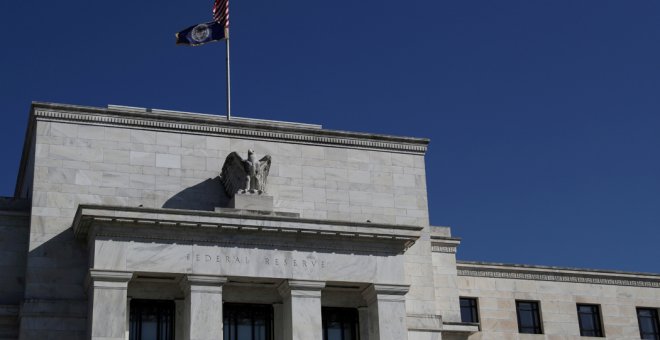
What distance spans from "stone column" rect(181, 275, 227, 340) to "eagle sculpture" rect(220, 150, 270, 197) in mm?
4338

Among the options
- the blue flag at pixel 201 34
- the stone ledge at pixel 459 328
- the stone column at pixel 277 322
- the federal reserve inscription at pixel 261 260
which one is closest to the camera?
the federal reserve inscription at pixel 261 260

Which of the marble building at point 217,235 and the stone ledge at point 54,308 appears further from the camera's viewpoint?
the marble building at point 217,235

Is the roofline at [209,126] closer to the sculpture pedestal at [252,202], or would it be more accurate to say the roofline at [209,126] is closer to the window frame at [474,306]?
the sculpture pedestal at [252,202]

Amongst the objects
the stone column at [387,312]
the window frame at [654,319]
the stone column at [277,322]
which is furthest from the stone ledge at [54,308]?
the window frame at [654,319]

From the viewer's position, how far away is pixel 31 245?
38625 mm

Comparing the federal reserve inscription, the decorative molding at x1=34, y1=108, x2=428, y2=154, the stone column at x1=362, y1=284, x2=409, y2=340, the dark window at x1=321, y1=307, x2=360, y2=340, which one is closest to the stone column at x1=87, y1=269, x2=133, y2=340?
the federal reserve inscription

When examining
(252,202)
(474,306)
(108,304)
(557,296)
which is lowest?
(108,304)

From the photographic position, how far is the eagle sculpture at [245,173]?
40.8 meters

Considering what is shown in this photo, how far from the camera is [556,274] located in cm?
4931

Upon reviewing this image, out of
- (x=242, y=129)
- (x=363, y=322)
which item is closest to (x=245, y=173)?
(x=242, y=129)

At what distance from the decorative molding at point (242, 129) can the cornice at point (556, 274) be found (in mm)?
6067

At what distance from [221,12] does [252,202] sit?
1016cm

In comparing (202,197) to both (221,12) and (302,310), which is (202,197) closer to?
(302,310)

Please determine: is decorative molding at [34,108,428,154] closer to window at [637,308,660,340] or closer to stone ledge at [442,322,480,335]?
stone ledge at [442,322,480,335]
